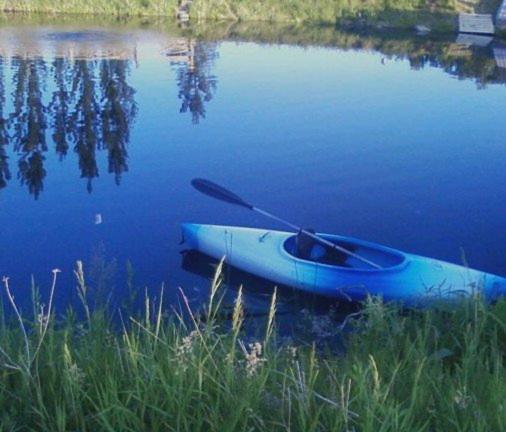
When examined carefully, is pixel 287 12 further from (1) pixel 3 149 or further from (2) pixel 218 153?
(1) pixel 3 149

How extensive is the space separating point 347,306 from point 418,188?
2937mm

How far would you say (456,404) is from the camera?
2211 mm

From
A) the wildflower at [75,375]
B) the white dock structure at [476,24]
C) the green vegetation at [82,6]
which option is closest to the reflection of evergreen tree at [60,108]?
the wildflower at [75,375]

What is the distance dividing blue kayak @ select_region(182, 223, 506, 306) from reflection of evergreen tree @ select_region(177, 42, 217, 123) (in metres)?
4.34

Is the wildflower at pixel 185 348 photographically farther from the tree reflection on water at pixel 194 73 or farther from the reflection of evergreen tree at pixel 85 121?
the tree reflection on water at pixel 194 73

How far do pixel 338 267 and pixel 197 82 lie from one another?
24.1 feet

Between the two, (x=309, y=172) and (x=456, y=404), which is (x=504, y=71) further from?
(x=456, y=404)

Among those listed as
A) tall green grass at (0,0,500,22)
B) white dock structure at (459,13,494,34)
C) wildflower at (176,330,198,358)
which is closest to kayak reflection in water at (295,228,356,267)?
wildflower at (176,330,198,358)

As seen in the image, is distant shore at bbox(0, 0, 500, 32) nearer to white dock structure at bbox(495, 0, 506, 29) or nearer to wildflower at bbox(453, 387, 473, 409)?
white dock structure at bbox(495, 0, 506, 29)

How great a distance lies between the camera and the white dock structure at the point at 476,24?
18.6 m

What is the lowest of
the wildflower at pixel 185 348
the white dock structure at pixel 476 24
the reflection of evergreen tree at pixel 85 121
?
the reflection of evergreen tree at pixel 85 121

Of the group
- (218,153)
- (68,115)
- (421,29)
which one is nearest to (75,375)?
(218,153)

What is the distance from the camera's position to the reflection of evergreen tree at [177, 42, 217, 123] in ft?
34.1

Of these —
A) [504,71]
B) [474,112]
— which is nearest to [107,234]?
[474,112]
